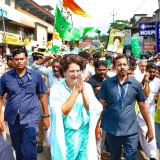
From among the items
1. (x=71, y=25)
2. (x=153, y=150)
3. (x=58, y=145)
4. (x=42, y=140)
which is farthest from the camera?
(x=71, y=25)

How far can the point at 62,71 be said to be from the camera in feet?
10.7

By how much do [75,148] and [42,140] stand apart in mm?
2609

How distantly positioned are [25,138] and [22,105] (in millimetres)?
413

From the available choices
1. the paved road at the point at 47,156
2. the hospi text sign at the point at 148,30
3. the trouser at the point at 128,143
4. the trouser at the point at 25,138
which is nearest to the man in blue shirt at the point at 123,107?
the trouser at the point at 128,143

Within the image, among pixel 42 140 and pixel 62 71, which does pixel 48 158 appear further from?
pixel 62 71

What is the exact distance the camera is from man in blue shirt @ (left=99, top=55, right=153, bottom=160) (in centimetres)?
377

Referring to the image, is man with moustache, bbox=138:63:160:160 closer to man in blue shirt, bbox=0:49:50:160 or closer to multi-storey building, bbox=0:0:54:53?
man in blue shirt, bbox=0:49:50:160

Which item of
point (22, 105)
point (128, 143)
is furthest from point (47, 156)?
point (128, 143)

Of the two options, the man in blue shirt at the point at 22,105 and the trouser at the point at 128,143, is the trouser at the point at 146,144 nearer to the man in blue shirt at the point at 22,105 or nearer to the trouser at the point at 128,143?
the trouser at the point at 128,143

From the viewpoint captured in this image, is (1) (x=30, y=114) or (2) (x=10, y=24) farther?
(2) (x=10, y=24)

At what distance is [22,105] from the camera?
414 cm

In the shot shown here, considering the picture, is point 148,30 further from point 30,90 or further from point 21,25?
point 21,25

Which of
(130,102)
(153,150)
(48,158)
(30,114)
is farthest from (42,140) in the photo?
(130,102)

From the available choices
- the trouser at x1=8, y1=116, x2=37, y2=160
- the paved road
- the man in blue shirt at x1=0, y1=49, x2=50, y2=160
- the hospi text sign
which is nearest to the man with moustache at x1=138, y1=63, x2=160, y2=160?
the paved road
